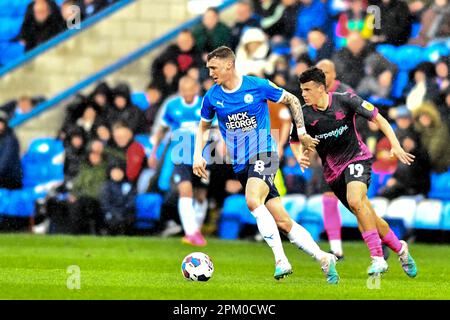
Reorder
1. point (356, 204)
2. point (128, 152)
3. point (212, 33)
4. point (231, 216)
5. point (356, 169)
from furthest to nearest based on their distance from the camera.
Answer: point (212, 33)
point (128, 152)
point (231, 216)
point (356, 169)
point (356, 204)

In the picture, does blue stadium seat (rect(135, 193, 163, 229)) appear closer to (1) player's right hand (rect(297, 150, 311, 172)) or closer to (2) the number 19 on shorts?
(2) the number 19 on shorts

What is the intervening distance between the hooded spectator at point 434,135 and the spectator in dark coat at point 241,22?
128 inches

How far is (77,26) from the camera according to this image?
67.3 ft

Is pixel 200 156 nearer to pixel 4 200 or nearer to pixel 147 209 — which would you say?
pixel 147 209

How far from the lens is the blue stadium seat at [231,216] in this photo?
17859mm

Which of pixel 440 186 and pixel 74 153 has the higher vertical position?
pixel 74 153

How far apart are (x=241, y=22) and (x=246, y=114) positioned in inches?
292

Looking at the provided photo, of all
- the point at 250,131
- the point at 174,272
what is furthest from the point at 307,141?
the point at 174,272

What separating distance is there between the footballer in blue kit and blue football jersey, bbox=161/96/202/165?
16.5ft

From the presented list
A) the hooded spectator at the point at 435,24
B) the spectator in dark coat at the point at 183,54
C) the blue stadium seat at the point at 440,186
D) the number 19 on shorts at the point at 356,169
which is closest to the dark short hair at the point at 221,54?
the number 19 on shorts at the point at 356,169

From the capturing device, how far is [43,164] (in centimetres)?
1955
